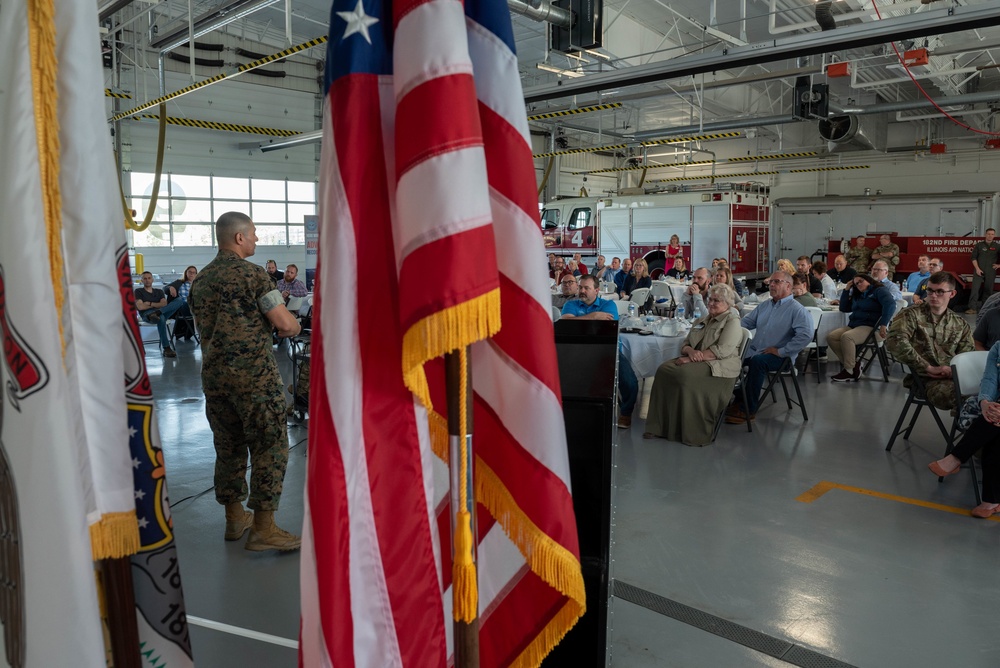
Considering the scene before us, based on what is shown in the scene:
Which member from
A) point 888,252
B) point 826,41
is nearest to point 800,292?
point 826,41

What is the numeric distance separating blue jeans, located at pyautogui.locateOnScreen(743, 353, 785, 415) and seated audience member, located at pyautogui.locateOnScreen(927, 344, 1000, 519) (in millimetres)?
2005

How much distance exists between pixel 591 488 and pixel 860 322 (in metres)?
7.47

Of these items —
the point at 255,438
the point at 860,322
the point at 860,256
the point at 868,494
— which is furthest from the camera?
the point at 860,256

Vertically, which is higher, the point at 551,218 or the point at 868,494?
the point at 551,218

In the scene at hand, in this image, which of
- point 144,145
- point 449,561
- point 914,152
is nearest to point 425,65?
point 449,561

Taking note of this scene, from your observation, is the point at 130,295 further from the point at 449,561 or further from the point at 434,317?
the point at 449,561

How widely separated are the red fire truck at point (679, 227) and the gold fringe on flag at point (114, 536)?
1616 centimetres

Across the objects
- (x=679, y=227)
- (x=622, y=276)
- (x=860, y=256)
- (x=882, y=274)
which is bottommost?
(x=622, y=276)

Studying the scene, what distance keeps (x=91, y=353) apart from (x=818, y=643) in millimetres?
3007

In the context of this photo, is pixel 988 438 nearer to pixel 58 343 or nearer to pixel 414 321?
pixel 414 321

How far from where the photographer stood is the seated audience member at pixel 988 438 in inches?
175

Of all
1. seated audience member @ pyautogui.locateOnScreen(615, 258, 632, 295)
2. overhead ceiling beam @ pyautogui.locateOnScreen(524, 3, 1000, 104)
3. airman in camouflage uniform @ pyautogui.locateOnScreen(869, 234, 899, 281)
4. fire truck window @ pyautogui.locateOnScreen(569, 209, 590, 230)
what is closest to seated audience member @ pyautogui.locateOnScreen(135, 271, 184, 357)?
seated audience member @ pyautogui.locateOnScreen(615, 258, 632, 295)

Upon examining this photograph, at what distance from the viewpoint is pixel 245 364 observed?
3678 millimetres

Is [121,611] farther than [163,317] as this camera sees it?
No
